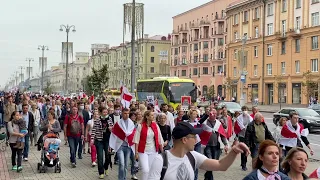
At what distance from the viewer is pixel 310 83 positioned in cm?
4794

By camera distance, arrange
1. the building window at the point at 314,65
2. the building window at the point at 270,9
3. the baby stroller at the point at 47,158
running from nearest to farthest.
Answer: the baby stroller at the point at 47,158 < the building window at the point at 314,65 < the building window at the point at 270,9

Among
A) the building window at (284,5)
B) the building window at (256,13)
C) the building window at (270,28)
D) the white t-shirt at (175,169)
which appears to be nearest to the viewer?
the white t-shirt at (175,169)

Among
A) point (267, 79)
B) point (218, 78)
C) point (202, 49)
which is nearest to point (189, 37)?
point (202, 49)

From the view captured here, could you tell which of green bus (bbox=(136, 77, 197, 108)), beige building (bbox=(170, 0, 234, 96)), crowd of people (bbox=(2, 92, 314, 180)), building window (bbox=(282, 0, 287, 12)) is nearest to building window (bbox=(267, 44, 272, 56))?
building window (bbox=(282, 0, 287, 12))

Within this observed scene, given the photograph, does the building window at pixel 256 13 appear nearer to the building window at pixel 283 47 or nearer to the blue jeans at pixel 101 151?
the building window at pixel 283 47

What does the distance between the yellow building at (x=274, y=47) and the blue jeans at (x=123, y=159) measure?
44964 millimetres

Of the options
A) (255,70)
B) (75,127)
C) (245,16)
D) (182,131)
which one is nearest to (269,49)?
(255,70)

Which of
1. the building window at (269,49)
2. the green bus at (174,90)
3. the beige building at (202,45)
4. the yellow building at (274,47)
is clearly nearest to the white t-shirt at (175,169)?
the green bus at (174,90)

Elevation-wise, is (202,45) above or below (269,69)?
above

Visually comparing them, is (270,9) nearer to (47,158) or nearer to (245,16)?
(245,16)

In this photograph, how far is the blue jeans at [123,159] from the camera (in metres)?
9.61

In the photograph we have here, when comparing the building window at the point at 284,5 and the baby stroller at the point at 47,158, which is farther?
the building window at the point at 284,5

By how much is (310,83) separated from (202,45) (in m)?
41.7

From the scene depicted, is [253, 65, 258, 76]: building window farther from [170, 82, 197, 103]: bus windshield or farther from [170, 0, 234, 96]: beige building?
[170, 82, 197, 103]: bus windshield
